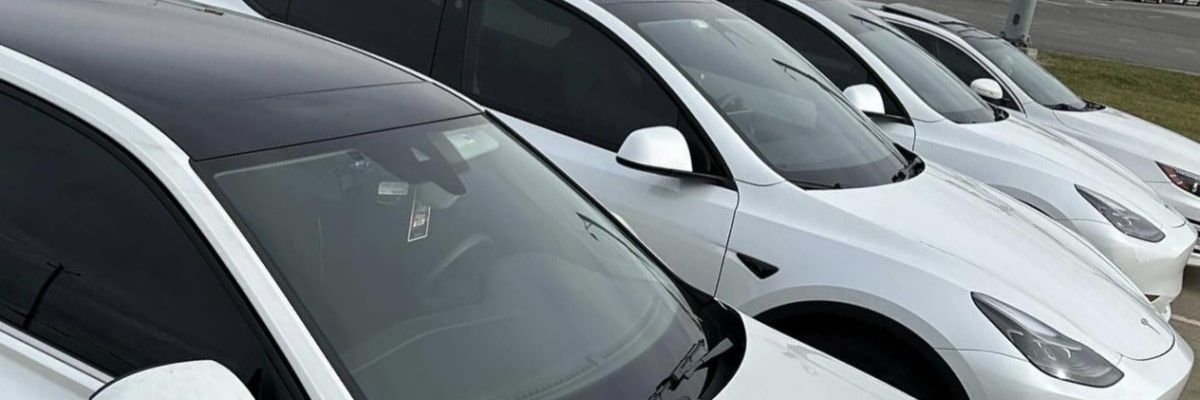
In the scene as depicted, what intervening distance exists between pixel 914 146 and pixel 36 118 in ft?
15.3

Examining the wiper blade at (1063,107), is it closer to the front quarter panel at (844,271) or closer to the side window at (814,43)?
the side window at (814,43)

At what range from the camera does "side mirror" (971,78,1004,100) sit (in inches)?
274

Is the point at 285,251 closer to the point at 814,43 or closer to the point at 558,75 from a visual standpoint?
the point at 558,75

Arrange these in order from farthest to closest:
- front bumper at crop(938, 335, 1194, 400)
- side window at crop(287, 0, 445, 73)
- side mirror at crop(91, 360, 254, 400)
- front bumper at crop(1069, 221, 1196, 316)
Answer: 1. front bumper at crop(1069, 221, 1196, 316)
2. side window at crop(287, 0, 445, 73)
3. front bumper at crop(938, 335, 1194, 400)
4. side mirror at crop(91, 360, 254, 400)

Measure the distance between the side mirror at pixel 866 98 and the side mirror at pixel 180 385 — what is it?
4.08 m

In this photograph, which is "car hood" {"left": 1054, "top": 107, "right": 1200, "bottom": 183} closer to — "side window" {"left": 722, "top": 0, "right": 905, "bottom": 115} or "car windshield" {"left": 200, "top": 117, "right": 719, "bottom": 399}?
"side window" {"left": 722, "top": 0, "right": 905, "bottom": 115}

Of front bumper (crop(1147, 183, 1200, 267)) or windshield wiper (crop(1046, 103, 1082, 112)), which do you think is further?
windshield wiper (crop(1046, 103, 1082, 112))

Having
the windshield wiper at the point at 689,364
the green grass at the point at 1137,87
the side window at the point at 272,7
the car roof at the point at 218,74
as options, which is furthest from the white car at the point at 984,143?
the green grass at the point at 1137,87

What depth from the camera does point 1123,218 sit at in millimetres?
5277

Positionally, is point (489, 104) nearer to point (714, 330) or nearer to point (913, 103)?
point (714, 330)

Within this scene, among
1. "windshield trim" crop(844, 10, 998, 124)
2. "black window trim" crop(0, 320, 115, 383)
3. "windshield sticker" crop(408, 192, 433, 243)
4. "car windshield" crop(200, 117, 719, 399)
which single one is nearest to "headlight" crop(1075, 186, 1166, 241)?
"windshield trim" crop(844, 10, 998, 124)

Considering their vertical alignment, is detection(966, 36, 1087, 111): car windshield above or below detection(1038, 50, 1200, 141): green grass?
above

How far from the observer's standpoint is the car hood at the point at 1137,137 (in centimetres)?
719

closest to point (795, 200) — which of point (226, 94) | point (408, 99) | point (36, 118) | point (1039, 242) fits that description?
point (1039, 242)
